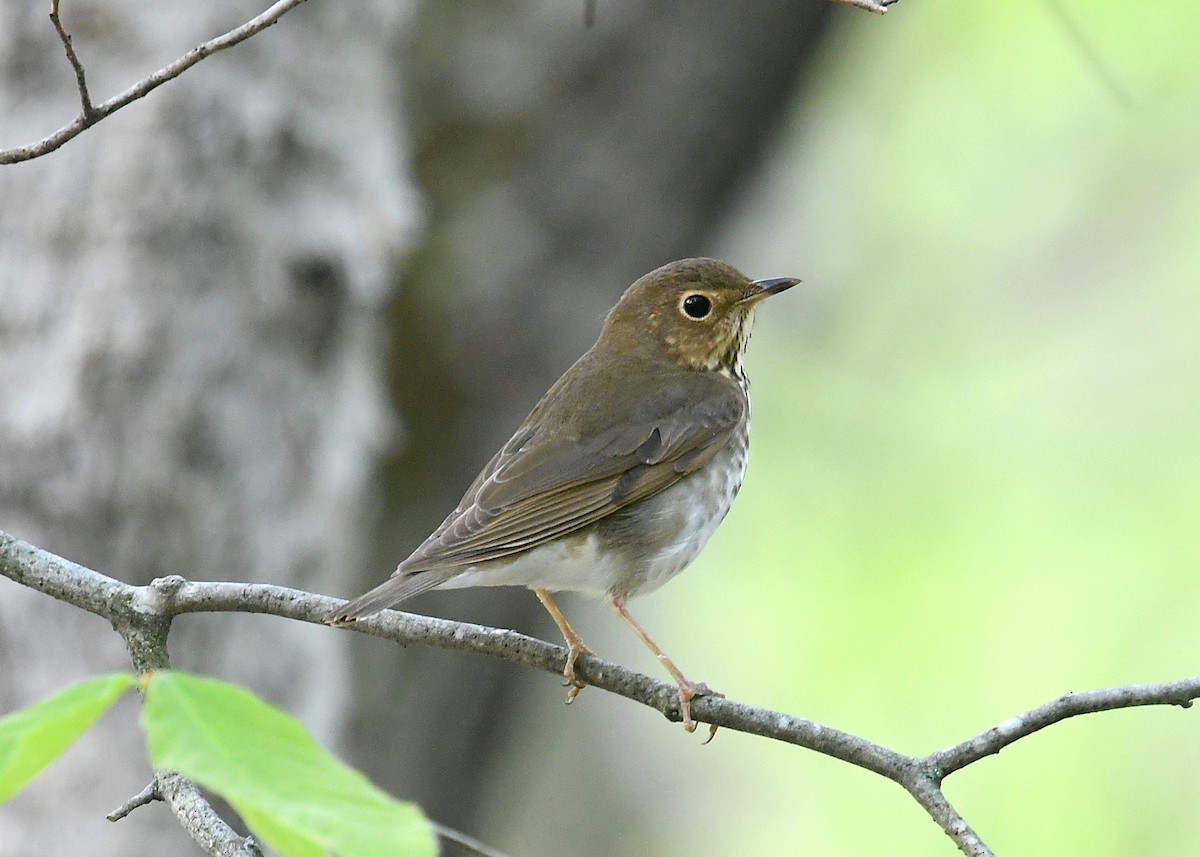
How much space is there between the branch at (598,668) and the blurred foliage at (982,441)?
464cm

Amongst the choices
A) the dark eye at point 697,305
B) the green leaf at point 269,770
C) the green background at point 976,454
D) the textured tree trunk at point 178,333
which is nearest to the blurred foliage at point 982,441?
the green background at point 976,454

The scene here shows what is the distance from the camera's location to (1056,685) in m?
8.08

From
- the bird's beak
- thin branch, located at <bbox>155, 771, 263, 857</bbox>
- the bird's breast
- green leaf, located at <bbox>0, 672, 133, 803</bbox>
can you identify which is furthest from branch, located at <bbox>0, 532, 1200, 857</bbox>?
the bird's beak

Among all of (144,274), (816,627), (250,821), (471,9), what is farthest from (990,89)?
(250,821)

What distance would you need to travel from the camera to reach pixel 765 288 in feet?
13.3

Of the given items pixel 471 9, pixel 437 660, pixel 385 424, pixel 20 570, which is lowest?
pixel 20 570

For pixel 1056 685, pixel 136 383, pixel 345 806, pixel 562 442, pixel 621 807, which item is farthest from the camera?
pixel 621 807

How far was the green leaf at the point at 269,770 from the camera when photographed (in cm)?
113

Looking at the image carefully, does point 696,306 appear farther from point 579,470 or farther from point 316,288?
point 316,288

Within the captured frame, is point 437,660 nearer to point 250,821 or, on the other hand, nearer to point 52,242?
point 52,242

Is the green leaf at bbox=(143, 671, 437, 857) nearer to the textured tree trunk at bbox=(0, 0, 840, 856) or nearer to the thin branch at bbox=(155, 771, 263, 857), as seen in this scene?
the thin branch at bbox=(155, 771, 263, 857)

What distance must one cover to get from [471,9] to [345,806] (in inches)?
199

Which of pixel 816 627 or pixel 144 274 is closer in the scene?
pixel 144 274

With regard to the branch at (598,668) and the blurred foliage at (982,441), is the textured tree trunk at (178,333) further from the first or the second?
the blurred foliage at (982,441)
